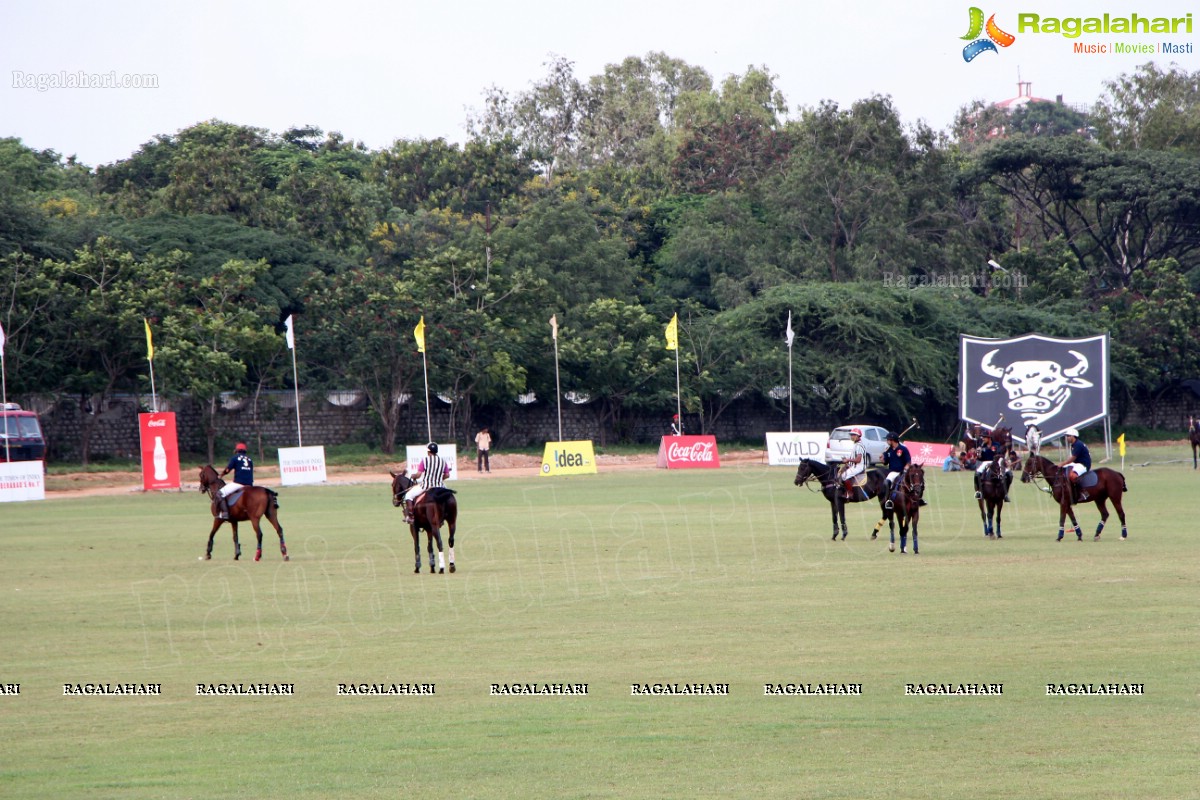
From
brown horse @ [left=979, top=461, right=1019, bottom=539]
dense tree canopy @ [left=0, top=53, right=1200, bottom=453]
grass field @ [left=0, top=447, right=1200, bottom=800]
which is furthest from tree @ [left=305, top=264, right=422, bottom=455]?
brown horse @ [left=979, top=461, right=1019, bottom=539]

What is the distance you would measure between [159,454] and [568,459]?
47.4 ft

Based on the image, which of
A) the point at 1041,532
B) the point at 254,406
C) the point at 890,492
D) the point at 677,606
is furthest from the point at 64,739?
the point at 254,406

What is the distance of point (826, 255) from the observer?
229 feet

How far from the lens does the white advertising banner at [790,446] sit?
49812 mm

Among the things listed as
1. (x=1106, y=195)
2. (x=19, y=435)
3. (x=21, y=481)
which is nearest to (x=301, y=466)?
(x=21, y=481)

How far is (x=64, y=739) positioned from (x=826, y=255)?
62696 mm

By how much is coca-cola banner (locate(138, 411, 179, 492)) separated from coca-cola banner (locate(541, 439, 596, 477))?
510 inches

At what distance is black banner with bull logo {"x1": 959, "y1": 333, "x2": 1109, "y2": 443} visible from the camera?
4328 cm

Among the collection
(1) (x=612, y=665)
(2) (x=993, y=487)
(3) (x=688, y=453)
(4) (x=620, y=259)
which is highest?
(4) (x=620, y=259)

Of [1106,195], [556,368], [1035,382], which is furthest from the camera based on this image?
[1106,195]

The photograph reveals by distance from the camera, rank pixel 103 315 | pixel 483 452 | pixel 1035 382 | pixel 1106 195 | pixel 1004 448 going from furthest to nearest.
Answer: pixel 1106 195 → pixel 483 452 → pixel 103 315 → pixel 1035 382 → pixel 1004 448

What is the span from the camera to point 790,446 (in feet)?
167

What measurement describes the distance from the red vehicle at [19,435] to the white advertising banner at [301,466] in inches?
315

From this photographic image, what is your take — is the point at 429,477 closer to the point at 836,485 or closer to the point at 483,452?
the point at 836,485
